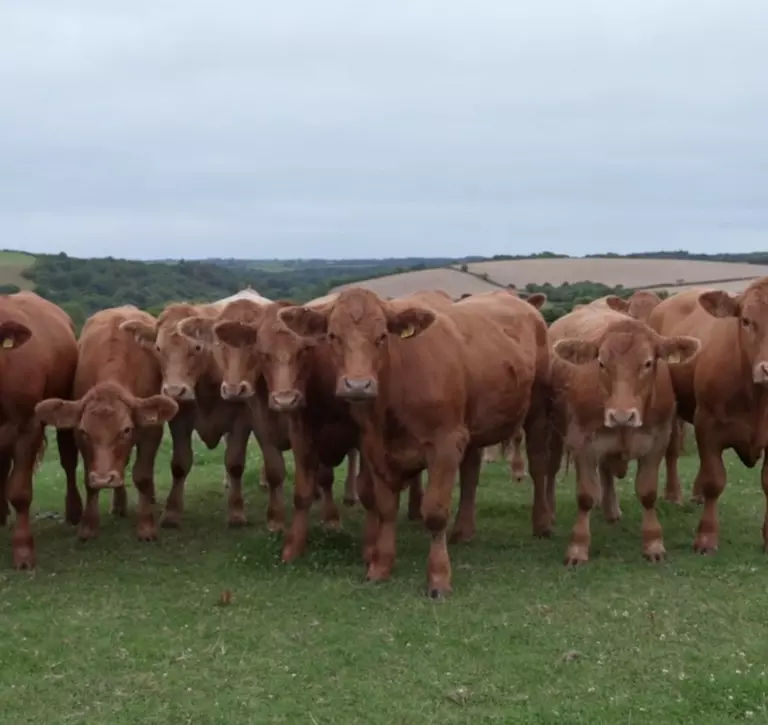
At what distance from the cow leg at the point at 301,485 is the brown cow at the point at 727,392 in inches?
134

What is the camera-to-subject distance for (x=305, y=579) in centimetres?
817

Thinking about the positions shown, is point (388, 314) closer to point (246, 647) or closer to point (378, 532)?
point (378, 532)

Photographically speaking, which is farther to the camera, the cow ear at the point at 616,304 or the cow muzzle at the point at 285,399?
the cow ear at the point at 616,304

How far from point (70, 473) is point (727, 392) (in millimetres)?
6498

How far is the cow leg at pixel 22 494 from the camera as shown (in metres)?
8.71

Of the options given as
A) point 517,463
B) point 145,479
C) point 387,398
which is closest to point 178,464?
point 145,479

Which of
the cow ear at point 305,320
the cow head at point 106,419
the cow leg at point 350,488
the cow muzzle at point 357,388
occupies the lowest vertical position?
the cow leg at point 350,488

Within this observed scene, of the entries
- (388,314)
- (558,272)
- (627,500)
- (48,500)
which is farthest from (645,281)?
(388,314)

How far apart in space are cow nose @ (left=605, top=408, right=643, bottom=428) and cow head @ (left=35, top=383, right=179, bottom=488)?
3735 mm

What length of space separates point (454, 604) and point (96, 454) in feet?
10.7

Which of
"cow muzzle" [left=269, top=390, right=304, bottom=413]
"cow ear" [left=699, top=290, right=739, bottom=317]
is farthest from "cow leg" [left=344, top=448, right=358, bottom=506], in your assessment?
"cow ear" [left=699, top=290, right=739, bottom=317]

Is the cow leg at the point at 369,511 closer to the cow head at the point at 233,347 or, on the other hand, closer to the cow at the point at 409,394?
the cow at the point at 409,394

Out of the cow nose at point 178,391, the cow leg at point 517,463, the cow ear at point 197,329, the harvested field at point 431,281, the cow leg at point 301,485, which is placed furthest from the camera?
the harvested field at point 431,281

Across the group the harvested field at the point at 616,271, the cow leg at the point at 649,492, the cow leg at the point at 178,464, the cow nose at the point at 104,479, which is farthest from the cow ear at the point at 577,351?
the harvested field at the point at 616,271
